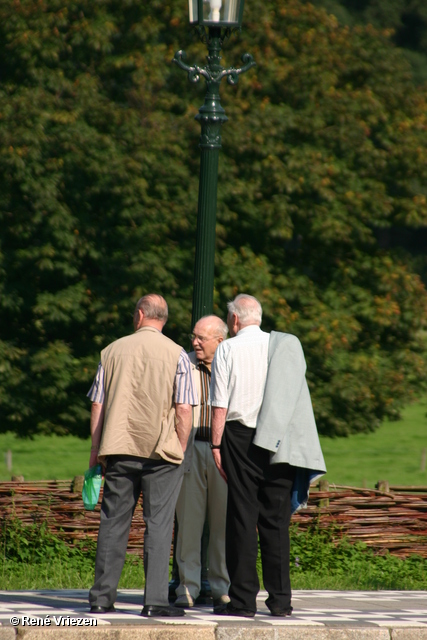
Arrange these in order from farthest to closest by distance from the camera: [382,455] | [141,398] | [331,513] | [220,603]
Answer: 1. [382,455]
2. [331,513]
3. [220,603]
4. [141,398]

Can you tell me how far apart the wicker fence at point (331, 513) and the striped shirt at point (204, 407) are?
2.88m

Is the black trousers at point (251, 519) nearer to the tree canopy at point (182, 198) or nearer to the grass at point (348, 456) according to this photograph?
the grass at point (348, 456)

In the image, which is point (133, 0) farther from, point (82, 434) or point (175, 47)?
point (82, 434)

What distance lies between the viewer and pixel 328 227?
18938mm

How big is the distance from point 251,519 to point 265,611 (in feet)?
2.05

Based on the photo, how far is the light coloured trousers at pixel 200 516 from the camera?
6180mm

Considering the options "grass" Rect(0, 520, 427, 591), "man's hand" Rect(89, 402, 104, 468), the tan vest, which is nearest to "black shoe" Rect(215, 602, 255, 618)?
the tan vest

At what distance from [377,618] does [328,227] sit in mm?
13717

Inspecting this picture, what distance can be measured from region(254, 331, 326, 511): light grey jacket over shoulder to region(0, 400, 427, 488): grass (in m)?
9.96

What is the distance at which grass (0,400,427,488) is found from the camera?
1656 cm

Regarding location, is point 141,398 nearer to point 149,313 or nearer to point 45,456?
point 149,313

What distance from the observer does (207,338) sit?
6.21 meters

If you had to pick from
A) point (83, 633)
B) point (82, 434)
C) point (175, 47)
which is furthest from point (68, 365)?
point (83, 633)

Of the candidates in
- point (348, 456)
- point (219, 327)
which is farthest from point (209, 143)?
point (348, 456)
